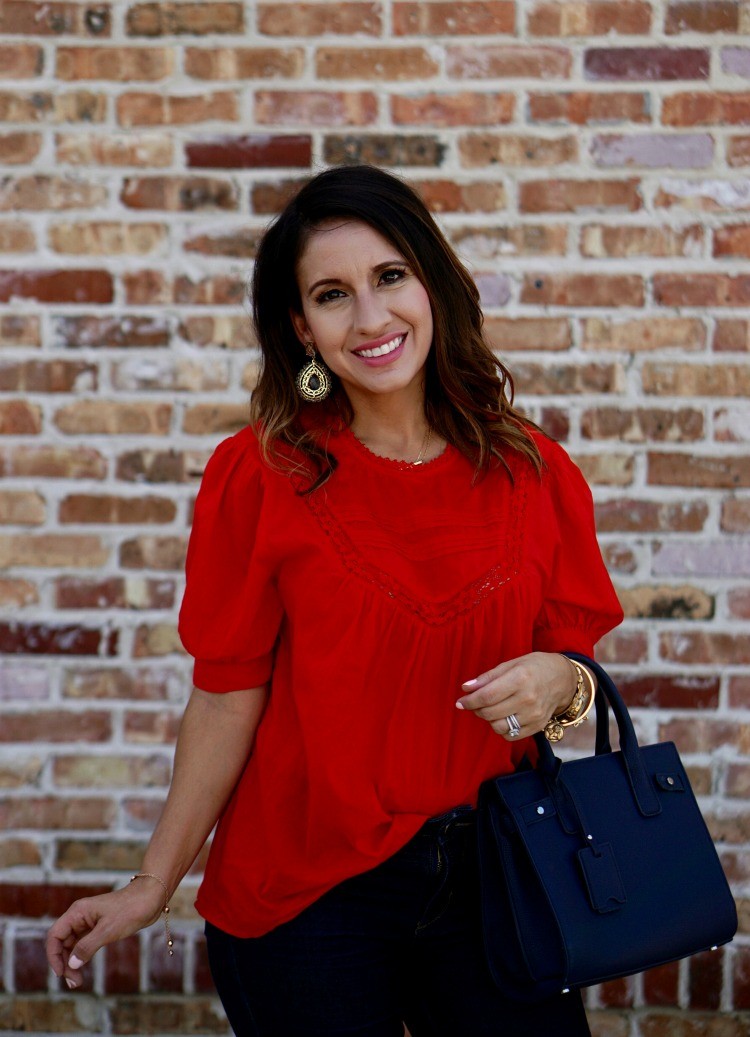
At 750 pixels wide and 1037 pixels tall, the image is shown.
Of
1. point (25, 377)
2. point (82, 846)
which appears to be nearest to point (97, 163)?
point (25, 377)

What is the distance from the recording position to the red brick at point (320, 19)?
2.44 m

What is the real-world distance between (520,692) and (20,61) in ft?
5.96

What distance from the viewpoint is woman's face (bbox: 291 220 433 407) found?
1.76 m

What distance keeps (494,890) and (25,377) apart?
1.53 metres

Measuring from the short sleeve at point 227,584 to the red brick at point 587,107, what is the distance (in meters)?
1.17

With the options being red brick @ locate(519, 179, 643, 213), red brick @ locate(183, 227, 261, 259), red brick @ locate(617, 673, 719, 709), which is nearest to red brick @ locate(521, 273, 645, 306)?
red brick @ locate(519, 179, 643, 213)

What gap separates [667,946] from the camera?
1.65 m

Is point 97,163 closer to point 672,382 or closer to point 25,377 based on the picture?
point 25,377

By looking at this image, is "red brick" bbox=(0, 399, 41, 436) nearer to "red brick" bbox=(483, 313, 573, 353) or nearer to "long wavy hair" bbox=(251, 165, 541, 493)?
"long wavy hair" bbox=(251, 165, 541, 493)

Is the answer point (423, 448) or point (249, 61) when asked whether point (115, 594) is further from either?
point (249, 61)

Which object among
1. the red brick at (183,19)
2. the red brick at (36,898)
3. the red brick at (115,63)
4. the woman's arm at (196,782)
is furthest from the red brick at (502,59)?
the red brick at (36,898)

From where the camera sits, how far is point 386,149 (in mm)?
2457

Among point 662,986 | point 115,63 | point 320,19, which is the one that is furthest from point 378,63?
point 662,986

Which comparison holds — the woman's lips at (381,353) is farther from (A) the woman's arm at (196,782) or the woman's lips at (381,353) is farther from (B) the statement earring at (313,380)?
(A) the woman's arm at (196,782)
